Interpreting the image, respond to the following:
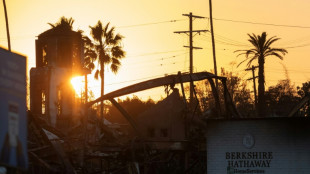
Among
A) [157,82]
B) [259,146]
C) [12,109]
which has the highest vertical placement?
[157,82]

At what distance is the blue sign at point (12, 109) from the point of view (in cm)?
1495

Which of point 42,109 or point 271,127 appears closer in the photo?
point 271,127

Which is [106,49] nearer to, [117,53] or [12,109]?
[117,53]

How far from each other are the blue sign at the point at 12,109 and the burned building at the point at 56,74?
4089cm

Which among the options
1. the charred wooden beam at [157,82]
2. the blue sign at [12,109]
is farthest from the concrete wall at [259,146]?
the blue sign at [12,109]

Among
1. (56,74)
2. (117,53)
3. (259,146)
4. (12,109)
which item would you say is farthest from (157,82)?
(117,53)

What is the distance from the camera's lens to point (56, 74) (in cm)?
5950

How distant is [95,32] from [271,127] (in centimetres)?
4457

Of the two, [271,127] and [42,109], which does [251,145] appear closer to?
[271,127]

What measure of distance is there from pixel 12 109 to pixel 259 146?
66.7 feet

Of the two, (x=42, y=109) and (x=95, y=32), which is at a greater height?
(x=95, y=32)

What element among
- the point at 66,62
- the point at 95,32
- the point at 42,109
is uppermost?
the point at 95,32

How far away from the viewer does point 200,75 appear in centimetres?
3381

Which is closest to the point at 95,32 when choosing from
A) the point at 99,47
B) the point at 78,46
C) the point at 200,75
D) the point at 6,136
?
the point at 99,47
